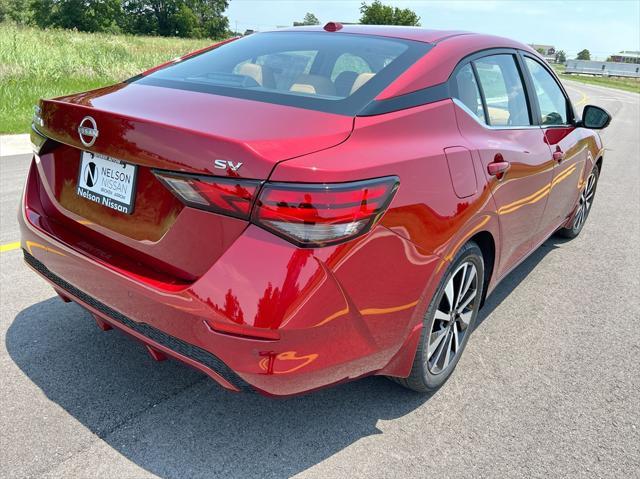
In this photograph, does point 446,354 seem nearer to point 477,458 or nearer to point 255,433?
point 477,458

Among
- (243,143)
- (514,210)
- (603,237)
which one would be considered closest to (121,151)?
(243,143)

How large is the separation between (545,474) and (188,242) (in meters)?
1.71

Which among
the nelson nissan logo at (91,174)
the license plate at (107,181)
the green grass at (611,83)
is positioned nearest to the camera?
the license plate at (107,181)

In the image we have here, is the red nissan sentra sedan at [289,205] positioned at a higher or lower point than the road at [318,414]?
higher

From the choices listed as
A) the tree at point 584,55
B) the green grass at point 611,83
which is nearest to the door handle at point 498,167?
the green grass at point 611,83

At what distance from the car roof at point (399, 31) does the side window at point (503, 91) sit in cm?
24

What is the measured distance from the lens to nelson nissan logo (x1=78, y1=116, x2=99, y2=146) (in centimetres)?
216

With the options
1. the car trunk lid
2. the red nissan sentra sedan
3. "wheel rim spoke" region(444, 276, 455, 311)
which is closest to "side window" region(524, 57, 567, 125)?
the red nissan sentra sedan

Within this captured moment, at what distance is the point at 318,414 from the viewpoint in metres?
2.57

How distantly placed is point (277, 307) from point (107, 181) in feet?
2.97

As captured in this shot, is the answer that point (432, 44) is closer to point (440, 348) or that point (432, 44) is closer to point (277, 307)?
point (440, 348)

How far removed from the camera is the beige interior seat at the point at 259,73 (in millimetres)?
2619

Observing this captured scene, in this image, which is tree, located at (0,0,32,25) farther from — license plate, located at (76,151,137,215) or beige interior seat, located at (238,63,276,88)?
license plate, located at (76,151,137,215)

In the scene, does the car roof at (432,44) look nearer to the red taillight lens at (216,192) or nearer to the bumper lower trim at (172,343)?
the red taillight lens at (216,192)
